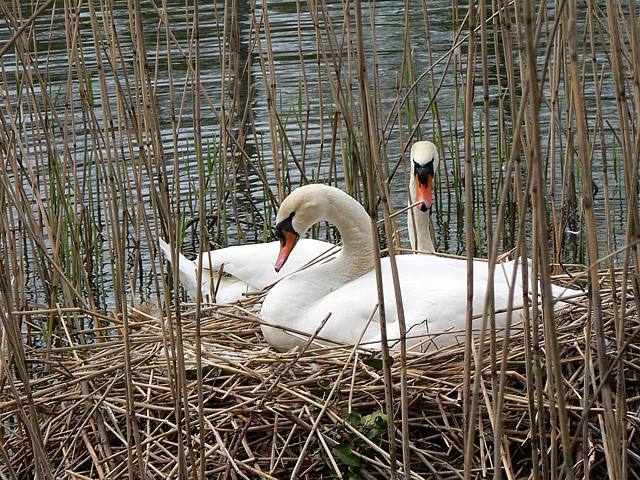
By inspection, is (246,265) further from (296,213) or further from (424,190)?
(424,190)

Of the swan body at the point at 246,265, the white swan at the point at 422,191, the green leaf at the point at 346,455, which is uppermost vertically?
the white swan at the point at 422,191

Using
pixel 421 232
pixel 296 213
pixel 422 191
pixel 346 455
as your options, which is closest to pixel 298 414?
pixel 346 455

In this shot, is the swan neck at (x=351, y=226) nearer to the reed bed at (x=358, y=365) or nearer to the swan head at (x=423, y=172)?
the reed bed at (x=358, y=365)

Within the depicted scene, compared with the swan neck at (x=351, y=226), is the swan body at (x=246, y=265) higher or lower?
lower

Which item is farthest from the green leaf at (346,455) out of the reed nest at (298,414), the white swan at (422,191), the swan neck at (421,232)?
the swan neck at (421,232)

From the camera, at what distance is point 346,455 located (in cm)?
322

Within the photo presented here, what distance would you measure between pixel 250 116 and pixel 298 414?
284 cm

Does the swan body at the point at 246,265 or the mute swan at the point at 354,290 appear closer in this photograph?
the mute swan at the point at 354,290

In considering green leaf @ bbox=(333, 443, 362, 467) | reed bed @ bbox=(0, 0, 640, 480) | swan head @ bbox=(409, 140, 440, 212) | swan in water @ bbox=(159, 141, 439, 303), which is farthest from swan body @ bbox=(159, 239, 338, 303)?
green leaf @ bbox=(333, 443, 362, 467)

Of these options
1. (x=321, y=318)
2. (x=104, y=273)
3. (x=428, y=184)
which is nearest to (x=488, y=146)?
(x=321, y=318)

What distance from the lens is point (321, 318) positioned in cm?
404

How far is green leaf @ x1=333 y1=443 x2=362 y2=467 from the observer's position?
3.20 m

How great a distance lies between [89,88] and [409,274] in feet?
6.82

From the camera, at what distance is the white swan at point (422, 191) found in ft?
16.5
